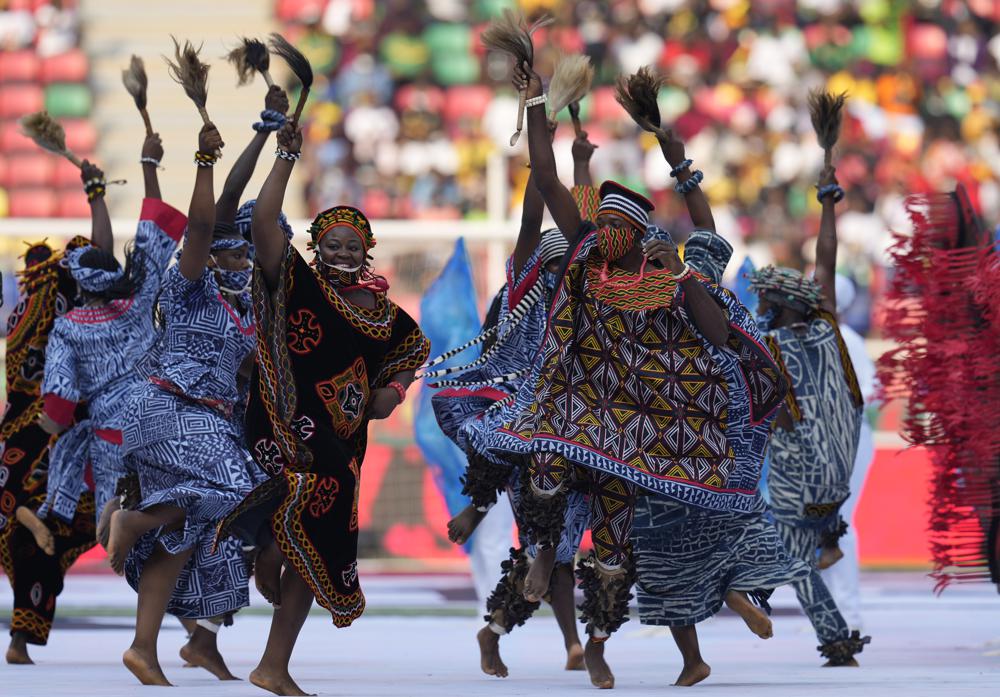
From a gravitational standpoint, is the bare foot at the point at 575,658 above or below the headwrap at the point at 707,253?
below

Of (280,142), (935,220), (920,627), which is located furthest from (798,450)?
(280,142)

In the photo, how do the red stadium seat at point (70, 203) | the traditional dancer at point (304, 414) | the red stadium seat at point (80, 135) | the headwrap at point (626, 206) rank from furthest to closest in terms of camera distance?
the red stadium seat at point (80, 135) < the red stadium seat at point (70, 203) < the headwrap at point (626, 206) < the traditional dancer at point (304, 414)

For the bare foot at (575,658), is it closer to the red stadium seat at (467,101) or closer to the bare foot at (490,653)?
the bare foot at (490,653)

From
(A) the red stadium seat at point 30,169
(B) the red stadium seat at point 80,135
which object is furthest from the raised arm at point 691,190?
(B) the red stadium seat at point 80,135

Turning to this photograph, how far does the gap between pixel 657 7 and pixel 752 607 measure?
49.3 feet

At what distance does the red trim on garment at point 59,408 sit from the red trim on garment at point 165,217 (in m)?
0.87

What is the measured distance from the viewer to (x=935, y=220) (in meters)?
8.48

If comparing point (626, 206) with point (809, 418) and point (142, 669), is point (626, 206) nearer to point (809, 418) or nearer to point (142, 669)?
point (809, 418)

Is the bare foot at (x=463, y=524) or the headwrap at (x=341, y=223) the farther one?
the bare foot at (x=463, y=524)

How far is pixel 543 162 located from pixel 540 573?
4.85ft

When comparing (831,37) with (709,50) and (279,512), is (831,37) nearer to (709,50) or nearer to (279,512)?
(709,50)

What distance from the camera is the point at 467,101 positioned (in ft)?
67.5

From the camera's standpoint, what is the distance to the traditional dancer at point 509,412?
7309 mm

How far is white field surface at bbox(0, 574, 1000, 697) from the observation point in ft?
22.1
